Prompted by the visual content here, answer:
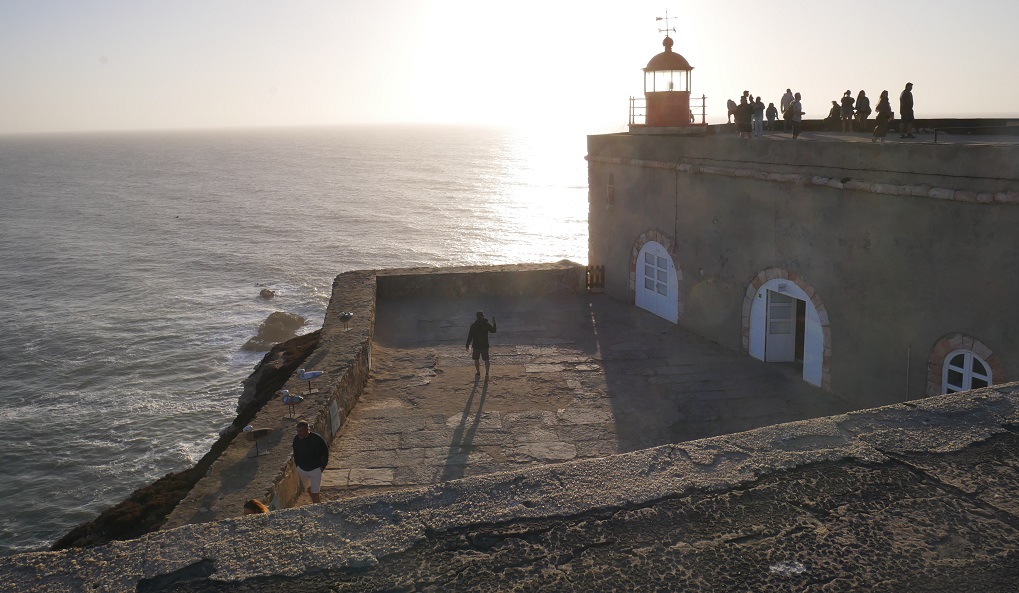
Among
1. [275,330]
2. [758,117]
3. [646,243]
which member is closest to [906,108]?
[758,117]

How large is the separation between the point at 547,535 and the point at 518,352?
34.9 ft

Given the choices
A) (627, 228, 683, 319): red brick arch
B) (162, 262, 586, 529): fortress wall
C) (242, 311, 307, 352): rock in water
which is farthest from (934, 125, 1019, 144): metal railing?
(242, 311, 307, 352): rock in water

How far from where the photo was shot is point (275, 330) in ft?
104

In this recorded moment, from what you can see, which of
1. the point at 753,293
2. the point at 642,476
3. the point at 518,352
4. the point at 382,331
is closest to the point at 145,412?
the point at 382,331

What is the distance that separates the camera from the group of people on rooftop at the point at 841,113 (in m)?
13.0

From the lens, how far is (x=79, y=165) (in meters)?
127

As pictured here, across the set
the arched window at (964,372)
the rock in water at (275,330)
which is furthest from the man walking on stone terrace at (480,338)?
the rock in water at (275,330)

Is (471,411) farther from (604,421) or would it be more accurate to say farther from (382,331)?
(382,331)

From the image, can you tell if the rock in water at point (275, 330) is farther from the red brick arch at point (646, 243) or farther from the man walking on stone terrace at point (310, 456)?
the man walking on stone terrace at point (310, 456)

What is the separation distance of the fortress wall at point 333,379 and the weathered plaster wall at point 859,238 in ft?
11.6

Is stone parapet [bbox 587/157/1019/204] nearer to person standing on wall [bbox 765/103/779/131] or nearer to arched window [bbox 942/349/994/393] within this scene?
arched window [bbox 942/349/994/393]

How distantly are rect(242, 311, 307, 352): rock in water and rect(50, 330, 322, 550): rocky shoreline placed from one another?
10122 mm

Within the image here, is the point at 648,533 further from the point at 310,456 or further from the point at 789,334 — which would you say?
the point at 789,334

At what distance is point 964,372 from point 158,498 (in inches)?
508
